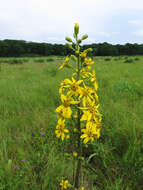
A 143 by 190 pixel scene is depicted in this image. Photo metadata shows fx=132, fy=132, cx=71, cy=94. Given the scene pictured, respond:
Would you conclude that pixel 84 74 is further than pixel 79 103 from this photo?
Yes

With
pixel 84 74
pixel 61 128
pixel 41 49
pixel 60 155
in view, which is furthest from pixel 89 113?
pixel 41 49

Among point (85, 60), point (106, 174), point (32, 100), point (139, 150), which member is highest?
point (85, 60)

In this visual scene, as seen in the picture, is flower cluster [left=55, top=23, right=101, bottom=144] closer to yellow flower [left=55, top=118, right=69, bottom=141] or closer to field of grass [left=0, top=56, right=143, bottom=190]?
yellow flower [left=55, top=118, right=69, bottom=141]

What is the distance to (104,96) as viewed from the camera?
10.7 feet

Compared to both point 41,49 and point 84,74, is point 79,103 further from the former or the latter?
point 41,49

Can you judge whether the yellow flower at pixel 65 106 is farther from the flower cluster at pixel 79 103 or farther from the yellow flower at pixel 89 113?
the yellow flower at pixel 89 113

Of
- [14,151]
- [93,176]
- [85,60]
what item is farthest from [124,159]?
[14,151]

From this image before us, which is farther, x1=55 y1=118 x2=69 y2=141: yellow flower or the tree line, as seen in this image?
the tree line

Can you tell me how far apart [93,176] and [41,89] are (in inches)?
124

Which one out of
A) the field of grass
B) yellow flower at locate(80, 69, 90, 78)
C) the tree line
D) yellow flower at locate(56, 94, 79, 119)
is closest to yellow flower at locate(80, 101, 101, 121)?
yellow flower at locate(56, 94, 79, 119)

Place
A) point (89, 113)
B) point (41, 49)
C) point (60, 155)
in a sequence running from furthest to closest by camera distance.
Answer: point (41, 49), point (60, 155), point (89, 113)

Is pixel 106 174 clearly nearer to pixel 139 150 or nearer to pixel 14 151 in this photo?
pixel 139 150

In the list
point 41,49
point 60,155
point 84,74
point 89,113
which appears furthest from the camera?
point 41,49

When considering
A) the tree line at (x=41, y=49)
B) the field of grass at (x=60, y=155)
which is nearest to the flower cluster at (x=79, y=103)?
the field of grass at (x=60, y=155)
